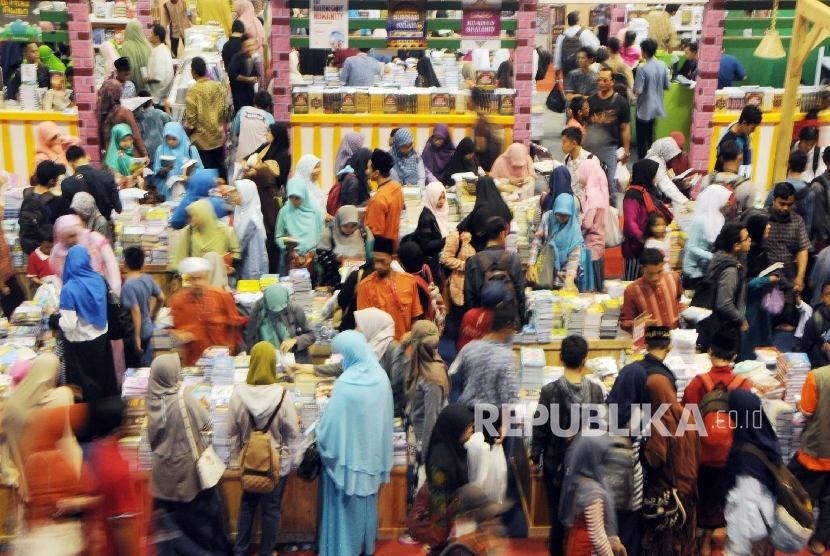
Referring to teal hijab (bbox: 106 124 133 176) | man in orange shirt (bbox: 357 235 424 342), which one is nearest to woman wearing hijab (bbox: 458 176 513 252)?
man in orange shirt (bbox: 357 235 424 342)

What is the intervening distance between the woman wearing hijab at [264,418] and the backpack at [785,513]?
105 inches

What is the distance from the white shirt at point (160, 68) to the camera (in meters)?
14.8

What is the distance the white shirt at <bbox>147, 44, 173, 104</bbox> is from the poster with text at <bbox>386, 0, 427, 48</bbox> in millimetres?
3080

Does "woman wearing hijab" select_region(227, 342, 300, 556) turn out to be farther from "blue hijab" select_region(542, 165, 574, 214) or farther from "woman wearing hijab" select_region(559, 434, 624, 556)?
"blue hijab" select_region(542, 165, 574, 214)

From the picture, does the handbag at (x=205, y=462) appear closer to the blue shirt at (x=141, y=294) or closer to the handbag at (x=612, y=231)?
the blue shirt at (x=141, y=294)

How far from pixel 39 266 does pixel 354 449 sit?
12.5ft

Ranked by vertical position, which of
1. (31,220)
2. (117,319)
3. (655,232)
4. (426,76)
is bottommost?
(117,319)

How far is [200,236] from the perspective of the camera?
29.6 ft

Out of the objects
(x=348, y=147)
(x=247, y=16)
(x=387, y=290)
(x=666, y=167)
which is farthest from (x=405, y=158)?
(x=247, y=16)

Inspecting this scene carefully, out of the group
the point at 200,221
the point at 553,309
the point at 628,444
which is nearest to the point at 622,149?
the point at 553,309

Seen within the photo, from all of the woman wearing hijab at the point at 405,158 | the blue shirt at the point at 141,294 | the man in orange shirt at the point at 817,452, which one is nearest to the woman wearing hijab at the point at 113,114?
the woman wearing hijab at the point at 405,158

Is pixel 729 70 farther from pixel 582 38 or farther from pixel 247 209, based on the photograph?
pixel 247 209

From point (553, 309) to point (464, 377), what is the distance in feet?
5.91

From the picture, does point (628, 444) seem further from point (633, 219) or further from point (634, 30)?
point (634, 30)
